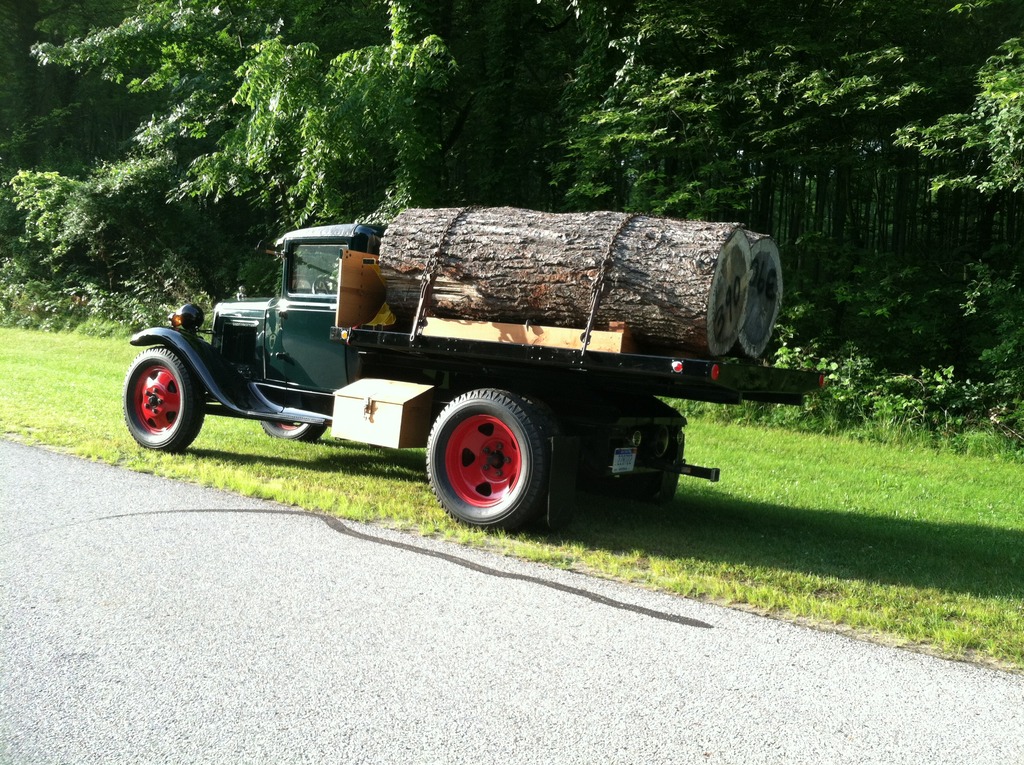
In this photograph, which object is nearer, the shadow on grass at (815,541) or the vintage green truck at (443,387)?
the shadow on grass at (815,541)

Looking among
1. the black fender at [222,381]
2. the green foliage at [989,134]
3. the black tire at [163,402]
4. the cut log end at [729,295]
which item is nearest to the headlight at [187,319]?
the black fender at [222,381]

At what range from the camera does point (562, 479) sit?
615 centimetres

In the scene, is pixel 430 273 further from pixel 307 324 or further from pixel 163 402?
pixel 163 402

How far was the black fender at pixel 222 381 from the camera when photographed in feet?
27.0

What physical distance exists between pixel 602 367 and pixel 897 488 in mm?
4773

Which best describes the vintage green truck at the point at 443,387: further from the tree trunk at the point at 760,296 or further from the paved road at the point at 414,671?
the paved road at the point at 414,671

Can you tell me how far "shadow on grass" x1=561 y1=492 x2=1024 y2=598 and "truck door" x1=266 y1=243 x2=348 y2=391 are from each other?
2422mm

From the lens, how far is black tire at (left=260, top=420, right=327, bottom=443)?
9.68 metres

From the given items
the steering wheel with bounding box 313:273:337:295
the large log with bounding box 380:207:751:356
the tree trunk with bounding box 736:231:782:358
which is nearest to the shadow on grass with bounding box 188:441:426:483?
the steering wheel with bounding box 313:273:337:295

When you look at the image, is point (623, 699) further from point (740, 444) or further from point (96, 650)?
point (740, 444)

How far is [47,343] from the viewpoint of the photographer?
2078 cm

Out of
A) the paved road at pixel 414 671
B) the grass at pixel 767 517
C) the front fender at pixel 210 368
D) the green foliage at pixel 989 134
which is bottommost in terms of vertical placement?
the paved road at pixel 414 671

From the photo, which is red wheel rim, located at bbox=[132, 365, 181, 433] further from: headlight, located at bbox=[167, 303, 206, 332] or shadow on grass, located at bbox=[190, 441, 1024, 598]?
headlight, located at bbox=[167, 303, 206, 332]

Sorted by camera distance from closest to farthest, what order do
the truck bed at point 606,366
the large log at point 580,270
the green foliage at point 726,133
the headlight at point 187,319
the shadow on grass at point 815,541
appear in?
the truck bed at point 606,366, the shadow on grass at point 815,541, the large log at point 580,270, the headlight at point 187,319, the green foliage at point 726,133
